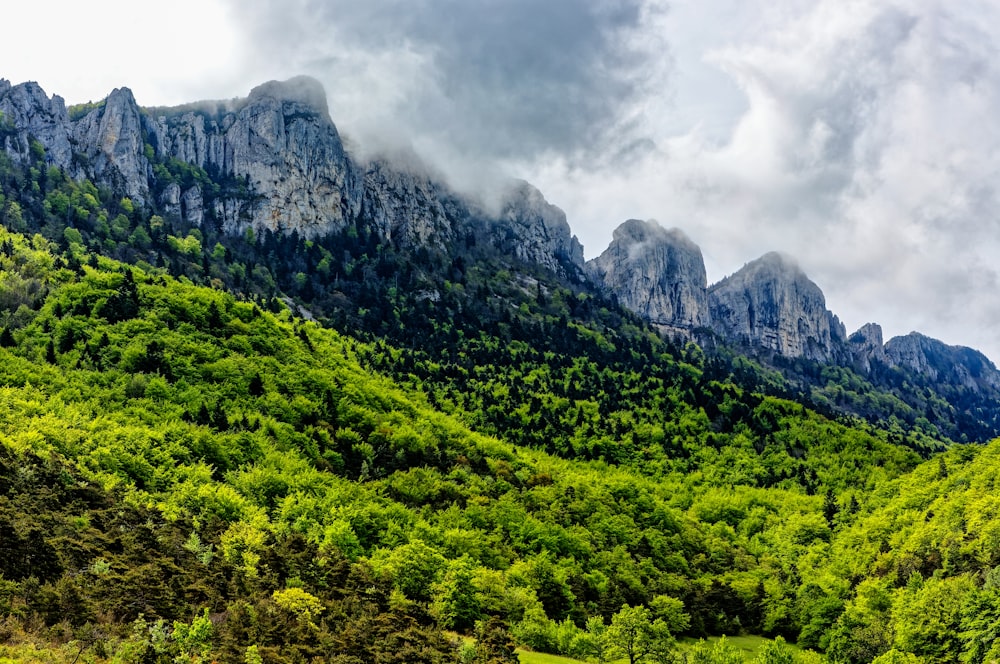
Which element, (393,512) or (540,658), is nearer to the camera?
(540,658)

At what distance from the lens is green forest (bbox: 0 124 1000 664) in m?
50.8

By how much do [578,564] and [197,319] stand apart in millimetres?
77051

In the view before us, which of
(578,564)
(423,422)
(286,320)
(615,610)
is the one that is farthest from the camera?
(286,320)

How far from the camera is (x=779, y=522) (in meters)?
125

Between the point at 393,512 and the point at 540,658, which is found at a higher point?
the point at 393,512

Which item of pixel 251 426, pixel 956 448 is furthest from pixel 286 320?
pixel 956 448

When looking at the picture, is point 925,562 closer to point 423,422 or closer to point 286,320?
point 423,422

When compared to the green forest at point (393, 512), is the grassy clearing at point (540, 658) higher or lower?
lower

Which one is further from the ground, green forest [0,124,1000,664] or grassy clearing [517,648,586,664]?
green forest [0,124,1000,664]

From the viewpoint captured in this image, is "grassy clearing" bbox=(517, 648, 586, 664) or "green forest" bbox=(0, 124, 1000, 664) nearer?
"green forest" bbox=(0, 124, 1000, 664)

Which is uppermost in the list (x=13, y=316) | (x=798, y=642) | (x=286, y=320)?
(x=286, y=320)

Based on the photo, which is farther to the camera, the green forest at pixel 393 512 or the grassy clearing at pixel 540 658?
the grassy clearing at pixel 540 658

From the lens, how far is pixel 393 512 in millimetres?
90812

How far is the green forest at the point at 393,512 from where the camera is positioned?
50844 mm
